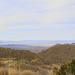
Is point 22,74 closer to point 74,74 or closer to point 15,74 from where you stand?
point 15,74

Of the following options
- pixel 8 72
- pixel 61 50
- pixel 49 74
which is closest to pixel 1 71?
pixel 8 72

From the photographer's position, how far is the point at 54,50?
5297 cm

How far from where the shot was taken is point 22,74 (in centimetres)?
916

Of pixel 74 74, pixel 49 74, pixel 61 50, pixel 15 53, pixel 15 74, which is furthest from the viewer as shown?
pixel 61 50

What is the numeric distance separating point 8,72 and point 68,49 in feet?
A: 148

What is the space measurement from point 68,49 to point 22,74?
1766 inches

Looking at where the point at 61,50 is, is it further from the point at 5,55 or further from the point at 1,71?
the point at 1,71

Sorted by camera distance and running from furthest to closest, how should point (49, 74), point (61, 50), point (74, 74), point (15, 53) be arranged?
point (61, 50), point (15, 53), point (49, 74), point (74, 74)

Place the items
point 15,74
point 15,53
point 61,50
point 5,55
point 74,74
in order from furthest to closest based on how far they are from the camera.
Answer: point 61,50 < point 15,53 < point 5,55 < point 15,74 < point 74,74

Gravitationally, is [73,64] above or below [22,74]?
above

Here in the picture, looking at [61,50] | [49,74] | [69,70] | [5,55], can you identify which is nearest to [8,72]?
[49,74]

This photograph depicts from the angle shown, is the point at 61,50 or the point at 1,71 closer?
the point at 1,71

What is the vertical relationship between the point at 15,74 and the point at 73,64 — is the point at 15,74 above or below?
below

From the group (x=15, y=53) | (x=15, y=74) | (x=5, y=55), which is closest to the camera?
(x=15, y=74)
